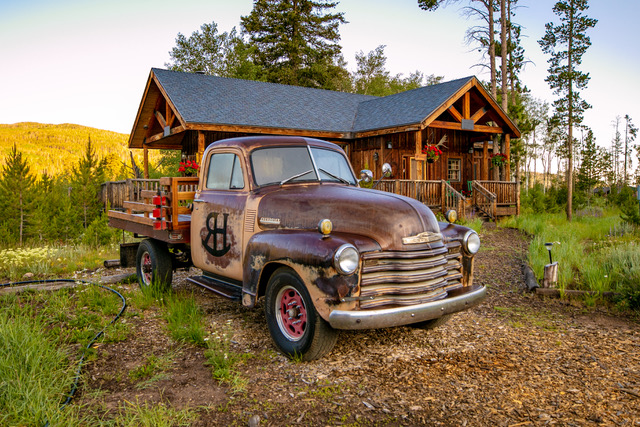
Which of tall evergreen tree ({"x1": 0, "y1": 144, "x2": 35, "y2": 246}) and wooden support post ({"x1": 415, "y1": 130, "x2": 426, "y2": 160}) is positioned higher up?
wooden support post ({"x1": 415, "y1": 130, "x2": 426, "y2": 160})

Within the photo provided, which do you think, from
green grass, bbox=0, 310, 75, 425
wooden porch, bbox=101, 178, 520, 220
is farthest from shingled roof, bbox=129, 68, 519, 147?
green grass, bbox=0, 310, 75, 425

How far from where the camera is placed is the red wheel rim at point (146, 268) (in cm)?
691

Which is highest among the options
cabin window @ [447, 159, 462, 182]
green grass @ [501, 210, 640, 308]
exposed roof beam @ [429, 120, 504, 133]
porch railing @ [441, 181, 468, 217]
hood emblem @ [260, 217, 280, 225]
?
exposed roof beam @ [429, 120, 504, 133]

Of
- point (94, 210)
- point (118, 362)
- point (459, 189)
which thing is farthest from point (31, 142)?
point (118, 362)

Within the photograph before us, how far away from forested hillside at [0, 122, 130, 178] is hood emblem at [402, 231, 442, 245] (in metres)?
56.2

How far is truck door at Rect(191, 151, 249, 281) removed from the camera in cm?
496

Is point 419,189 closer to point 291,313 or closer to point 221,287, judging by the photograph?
point 221,287

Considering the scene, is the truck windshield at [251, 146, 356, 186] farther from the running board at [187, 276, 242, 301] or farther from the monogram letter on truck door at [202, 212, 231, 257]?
the running board at [187, 276, 242, 301]

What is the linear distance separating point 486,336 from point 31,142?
84.4 metres

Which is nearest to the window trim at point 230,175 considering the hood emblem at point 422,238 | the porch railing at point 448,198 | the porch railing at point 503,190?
the hood emblem at point 422,238

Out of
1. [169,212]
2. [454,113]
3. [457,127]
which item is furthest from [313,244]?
[457,127]

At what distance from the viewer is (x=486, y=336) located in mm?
4809

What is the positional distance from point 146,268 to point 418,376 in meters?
4.79

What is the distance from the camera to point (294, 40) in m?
35.8
